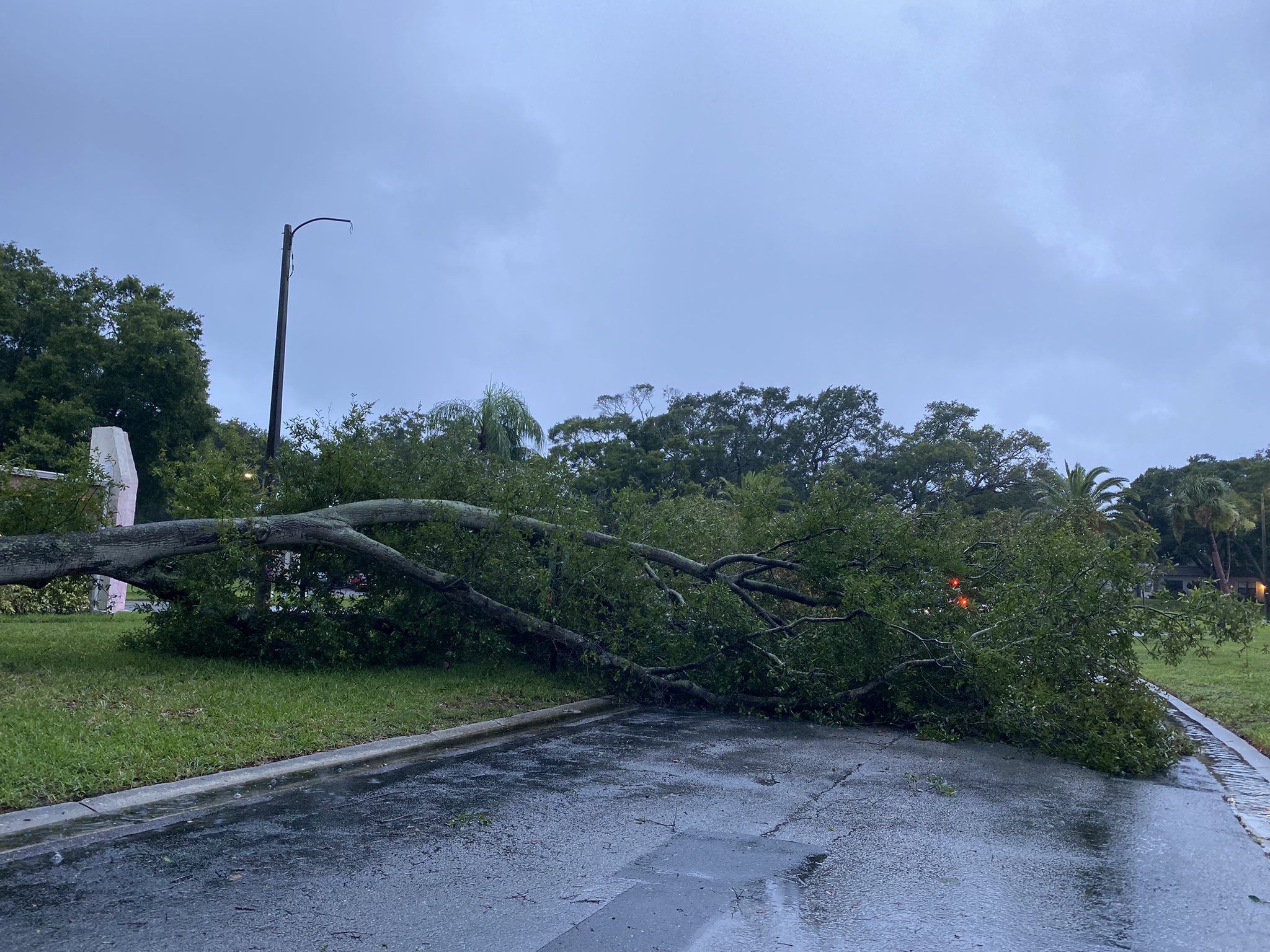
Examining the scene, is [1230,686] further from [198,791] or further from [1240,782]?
[198,791]

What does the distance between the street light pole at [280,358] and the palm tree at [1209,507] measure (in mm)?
44671

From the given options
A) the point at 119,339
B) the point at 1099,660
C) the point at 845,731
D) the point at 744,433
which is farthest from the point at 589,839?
the point at 744,433

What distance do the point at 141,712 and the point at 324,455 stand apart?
5.19m

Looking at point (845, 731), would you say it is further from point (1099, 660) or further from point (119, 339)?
point (119, 339)

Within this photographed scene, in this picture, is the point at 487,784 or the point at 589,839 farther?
the point at 487,784

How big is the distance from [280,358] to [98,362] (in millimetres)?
23265

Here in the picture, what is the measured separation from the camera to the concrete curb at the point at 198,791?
218 inches

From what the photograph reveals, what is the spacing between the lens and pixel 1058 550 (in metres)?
10.5

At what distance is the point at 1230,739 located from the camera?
10609 mm

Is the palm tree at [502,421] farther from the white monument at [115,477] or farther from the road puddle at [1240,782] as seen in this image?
the road puddle at [1240,782]

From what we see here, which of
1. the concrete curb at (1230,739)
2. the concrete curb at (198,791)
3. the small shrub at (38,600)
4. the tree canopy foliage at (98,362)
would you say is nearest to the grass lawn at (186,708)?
the concrete curb at (198,791)

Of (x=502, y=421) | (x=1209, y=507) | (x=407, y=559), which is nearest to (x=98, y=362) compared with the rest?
(x=502, y=421)

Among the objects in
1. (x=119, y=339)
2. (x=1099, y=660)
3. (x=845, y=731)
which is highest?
(x=119, y=339)

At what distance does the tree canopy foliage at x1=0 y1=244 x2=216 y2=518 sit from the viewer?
110 ft
